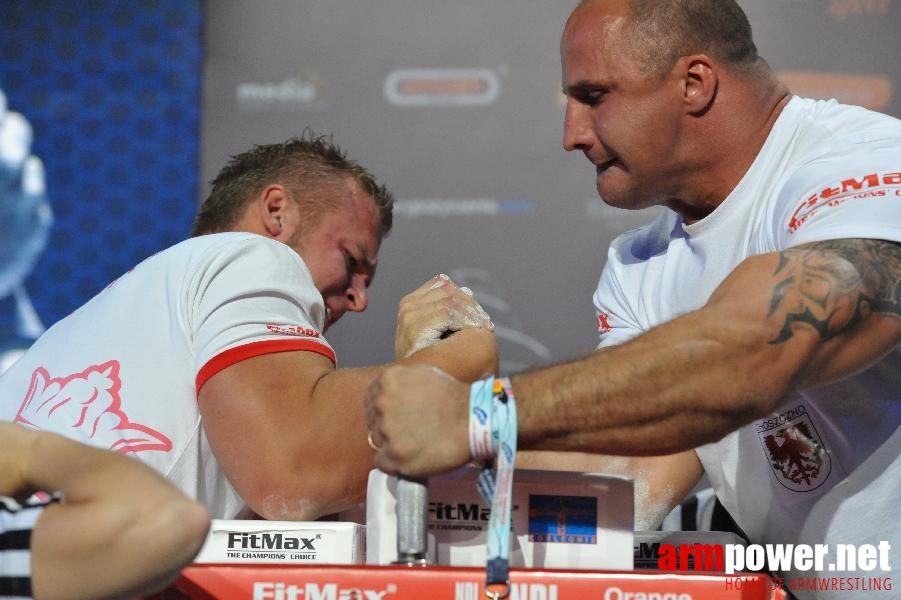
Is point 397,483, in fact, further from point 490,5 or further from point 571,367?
point 490,5

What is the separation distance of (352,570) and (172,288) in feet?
2.19

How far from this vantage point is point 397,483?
3.63 feet

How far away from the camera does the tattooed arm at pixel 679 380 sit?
3.66 feet

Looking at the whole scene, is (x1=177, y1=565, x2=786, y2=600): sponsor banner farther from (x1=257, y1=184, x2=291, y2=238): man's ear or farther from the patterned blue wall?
the patterned blue wall

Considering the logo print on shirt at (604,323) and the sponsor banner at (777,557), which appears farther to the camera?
the logo print on shirt at (604,323)

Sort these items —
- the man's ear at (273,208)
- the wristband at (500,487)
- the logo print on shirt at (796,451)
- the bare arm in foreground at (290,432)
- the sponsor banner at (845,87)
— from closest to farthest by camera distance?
the wristband at (500,487), the bare arm in foreground at (290,432), the logo print on shirt at (796,451), the man's ear at (273,208), the sponsor banner at (845,87)

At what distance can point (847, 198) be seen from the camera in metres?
1.30

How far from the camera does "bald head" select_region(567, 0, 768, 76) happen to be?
171 cm

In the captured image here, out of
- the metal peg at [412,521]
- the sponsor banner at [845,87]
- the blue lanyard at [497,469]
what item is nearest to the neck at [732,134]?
the blue lanyard at [497,469]

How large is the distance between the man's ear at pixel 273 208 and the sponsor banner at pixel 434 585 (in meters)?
1.00

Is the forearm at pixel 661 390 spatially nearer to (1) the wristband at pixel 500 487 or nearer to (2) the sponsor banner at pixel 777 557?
(1) the wristband at pixel 500 487

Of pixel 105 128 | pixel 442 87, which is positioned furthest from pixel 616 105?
pixel 105 128

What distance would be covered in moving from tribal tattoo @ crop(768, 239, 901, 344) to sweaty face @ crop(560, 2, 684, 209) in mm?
520

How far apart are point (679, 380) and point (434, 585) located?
338 mm
